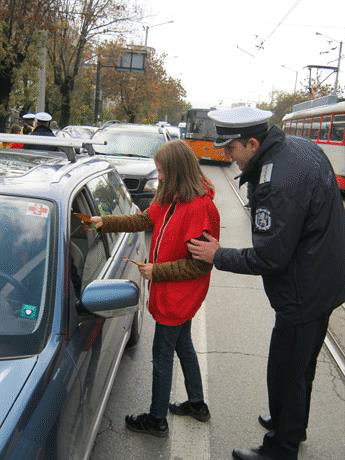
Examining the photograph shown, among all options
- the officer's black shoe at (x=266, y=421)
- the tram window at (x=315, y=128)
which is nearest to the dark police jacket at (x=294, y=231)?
the officer's black shoe at (x=266, y=421)

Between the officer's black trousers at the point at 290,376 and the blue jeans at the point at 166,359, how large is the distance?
1.76 ft

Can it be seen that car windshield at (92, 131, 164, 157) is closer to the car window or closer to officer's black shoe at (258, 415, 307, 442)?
the car window

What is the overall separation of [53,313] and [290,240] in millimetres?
1066

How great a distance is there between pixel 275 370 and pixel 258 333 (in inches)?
82.8

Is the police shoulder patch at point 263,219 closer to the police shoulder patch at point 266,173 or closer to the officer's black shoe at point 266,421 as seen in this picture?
the police shoulder patch at point 266,173

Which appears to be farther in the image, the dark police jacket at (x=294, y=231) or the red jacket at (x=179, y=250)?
the red jacket at (x=179, y=250)

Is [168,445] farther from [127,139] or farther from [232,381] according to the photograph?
[127,139]

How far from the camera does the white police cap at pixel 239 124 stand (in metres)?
2.52

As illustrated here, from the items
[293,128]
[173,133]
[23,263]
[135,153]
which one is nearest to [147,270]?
[23,263]

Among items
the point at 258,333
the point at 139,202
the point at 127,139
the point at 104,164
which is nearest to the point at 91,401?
the point at 104,164

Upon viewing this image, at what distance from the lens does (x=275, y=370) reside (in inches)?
113

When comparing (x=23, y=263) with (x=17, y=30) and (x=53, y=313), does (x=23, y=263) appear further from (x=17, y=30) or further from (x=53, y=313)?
(x=17, y=30)

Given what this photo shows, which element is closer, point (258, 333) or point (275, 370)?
point (275, 370)

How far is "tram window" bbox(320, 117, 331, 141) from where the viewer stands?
58.6 ft
